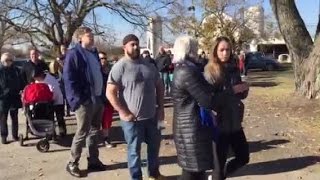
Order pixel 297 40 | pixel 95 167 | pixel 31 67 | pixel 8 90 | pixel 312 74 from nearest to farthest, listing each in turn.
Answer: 1. pixel 95 167
2. pixel 8 90
3. pixel 31 67
4. pixel 312 74
5. pixel 297 40

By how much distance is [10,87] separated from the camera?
35.0 ft

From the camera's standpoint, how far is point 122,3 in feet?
96.2

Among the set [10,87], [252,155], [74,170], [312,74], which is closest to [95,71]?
[74,170]

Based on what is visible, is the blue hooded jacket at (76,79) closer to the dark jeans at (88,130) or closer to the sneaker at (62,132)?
the dark jeans at (88,130)

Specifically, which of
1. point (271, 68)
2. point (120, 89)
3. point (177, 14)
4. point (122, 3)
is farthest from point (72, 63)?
point (271, 68)

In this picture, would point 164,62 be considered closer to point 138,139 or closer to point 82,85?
point 82,85

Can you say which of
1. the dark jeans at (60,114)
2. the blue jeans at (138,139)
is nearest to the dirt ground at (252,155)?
the dark jeans at (60,114)

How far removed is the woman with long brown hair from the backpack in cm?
466

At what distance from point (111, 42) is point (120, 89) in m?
26.3

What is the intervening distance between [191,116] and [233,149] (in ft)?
3.48

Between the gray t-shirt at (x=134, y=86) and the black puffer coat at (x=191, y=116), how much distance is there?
3.97ft

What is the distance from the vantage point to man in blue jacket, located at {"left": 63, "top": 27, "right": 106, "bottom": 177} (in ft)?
24.0

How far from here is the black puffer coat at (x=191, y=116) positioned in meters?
5.20

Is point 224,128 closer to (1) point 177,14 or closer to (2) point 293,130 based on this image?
(2) point 293,130
